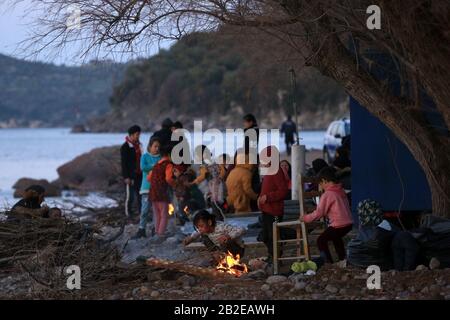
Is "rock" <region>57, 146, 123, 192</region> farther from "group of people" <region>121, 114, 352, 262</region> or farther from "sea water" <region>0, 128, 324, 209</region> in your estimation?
"group of people" <region>121, 114, 352, 262</region>

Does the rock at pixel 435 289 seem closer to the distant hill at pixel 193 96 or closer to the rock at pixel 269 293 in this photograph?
the rock at pixel 269 293

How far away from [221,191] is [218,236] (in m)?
4.37

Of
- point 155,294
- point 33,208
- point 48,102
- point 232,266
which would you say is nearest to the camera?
Answer: point 155,294

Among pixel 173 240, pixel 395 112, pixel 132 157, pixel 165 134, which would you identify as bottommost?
pixel 173 240

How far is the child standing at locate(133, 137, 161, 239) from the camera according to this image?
1667 centimetres

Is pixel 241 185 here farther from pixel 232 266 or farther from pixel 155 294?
pixel 155 294

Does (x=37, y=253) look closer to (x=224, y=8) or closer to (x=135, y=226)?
(x=224, y=8)

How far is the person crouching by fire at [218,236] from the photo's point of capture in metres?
12.9

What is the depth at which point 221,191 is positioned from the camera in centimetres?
1738

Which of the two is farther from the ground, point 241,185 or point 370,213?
point 241,185

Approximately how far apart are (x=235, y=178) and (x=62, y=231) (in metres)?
3.78

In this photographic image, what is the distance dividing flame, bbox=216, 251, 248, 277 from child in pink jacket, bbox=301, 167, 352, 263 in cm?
93

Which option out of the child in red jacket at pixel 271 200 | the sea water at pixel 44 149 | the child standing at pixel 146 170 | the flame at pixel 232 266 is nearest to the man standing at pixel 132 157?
the child standing at pixel 146 170

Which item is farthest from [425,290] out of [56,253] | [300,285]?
[56,253]
